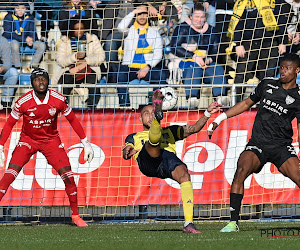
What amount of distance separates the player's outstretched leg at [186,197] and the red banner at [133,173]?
123 inches

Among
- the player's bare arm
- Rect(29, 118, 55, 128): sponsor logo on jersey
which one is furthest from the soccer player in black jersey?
Rect(29, 118, 55, 128): sponsor logo on jersey

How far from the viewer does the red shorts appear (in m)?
10.6

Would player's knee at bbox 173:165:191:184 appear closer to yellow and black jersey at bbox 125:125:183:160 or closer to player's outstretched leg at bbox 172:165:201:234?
player's outstretched leg at bbox 172:165:201:234

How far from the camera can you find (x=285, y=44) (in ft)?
46.2

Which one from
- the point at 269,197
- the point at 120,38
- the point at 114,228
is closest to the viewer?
the point at 114,228

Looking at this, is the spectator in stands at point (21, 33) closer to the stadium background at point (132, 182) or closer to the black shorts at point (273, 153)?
the stadium background at point (132, 182)

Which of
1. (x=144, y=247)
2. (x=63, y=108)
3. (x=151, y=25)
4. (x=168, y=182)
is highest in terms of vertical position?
(x=151, y=25)

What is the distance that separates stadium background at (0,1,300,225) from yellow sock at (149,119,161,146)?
3.56 metres

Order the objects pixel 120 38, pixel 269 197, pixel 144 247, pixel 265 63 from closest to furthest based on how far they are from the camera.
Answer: pixel 144 247 < pixel 269 197 < pixel 265 63 < pixel 120 38

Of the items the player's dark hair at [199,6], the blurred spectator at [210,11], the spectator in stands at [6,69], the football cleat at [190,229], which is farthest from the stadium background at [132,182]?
the football cleat at [190,229]

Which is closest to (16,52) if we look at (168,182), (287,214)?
(168,182)

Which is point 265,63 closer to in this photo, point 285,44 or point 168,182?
point 285,44

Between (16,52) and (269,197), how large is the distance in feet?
19.6

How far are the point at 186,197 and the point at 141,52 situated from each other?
19.9ft
